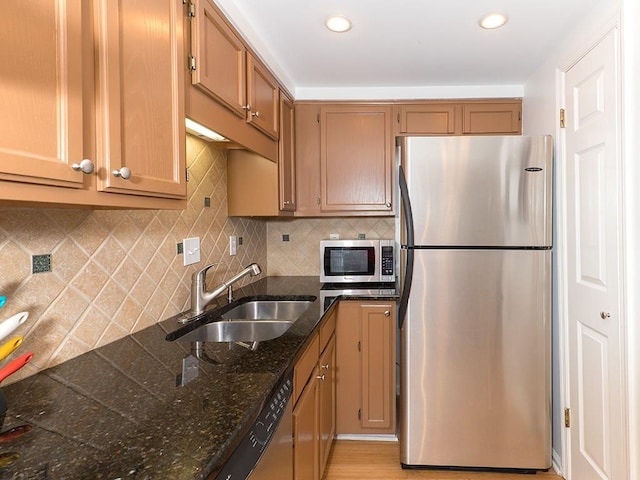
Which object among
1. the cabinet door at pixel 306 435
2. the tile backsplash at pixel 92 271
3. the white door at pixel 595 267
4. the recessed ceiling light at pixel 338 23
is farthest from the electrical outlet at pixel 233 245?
the white door at pixel 595 267

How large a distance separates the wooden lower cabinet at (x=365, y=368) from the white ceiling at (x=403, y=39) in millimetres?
1423

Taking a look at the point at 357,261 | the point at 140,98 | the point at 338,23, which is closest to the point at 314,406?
the point at 357,261

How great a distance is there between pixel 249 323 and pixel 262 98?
112 centimetres

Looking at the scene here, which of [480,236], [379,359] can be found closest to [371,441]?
[379,359]

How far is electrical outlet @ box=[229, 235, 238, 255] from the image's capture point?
2312mm

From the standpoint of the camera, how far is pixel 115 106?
86cm

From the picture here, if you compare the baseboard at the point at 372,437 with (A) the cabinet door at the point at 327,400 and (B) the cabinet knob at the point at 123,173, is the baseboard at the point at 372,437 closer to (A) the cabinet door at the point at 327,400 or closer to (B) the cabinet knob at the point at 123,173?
(A) the cabinet door at the point at 327,400

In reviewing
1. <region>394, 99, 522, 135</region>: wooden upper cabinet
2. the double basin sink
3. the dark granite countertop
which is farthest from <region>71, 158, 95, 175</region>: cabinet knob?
<region>394, 99, 522, 135</region>: wooden upper cabinet

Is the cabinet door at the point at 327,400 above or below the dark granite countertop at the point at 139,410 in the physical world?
below

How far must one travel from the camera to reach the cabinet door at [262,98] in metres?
1.75

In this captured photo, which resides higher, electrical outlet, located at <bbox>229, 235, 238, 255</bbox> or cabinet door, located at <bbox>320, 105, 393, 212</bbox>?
cabinet door, located at <bbox>320, 105, 393, 212</bbox>

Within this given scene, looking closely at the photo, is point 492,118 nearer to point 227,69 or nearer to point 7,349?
point 227,69

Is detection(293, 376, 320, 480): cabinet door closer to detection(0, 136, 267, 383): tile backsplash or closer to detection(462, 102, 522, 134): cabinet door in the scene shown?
detection(0, 136, 267, 383): tile backsplash

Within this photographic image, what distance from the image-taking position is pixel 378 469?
2.10 meters
